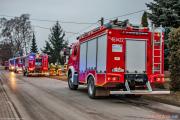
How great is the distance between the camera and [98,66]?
1780 cm

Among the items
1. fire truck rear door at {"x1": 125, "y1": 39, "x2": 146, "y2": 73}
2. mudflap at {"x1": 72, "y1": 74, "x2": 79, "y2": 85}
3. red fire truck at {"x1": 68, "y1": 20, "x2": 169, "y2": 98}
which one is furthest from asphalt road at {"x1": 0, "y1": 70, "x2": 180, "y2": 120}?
mudflap at {"x1": 72, "y1": 74, "x2": 79, "y2": 85}

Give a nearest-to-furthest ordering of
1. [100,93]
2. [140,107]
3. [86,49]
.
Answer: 1. [140,107]
2. [100,93]
3. [86,49]

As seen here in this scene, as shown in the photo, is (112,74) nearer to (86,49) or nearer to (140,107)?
(140,107)

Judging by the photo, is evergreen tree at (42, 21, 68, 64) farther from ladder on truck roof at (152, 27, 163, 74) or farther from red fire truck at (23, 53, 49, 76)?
ladder on truck roof at (152, 27, 163, 74)

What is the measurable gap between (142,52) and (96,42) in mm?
2121

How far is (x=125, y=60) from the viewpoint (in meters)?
17.2

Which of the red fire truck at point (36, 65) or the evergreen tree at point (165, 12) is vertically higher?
the evergreen tree at point (165, 12)

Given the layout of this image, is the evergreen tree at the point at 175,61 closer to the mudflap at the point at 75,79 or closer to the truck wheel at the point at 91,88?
the truck wheel at the point at 91,88

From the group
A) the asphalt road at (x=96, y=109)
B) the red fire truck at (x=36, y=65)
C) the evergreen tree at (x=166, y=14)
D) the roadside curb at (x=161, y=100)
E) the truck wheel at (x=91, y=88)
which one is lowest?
the asphalt road at (x=96, y=109)

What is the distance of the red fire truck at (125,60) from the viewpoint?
16891 mm

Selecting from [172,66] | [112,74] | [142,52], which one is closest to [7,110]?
[112,74]

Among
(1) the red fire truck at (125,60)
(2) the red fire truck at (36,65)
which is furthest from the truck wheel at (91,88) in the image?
(2) the red fire truck at (36,65)

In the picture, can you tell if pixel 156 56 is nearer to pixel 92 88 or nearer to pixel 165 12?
pixel 92 88

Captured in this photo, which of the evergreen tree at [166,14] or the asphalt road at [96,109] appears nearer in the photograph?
the asphalt road at [96,109]
